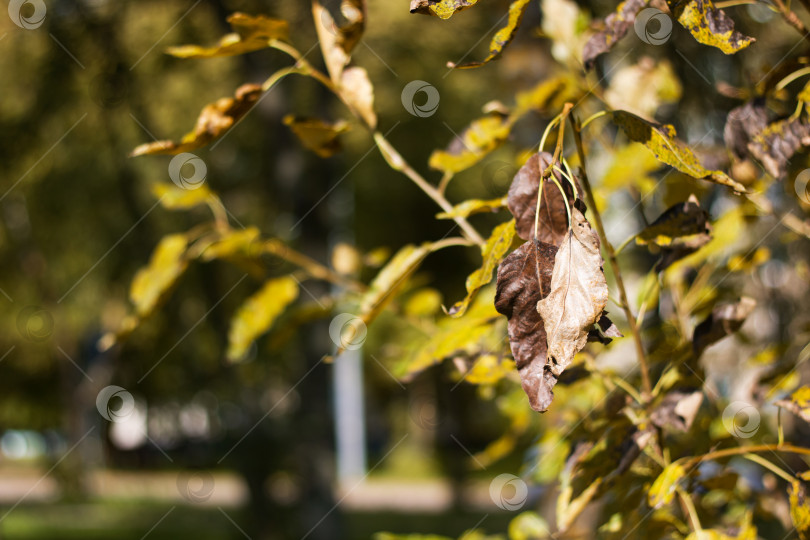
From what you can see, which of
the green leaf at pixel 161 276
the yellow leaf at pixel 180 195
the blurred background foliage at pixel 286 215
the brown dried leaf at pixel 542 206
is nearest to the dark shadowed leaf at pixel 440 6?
the brown dried leaf at pixel 542 206

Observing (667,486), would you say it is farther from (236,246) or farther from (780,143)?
(236,246)

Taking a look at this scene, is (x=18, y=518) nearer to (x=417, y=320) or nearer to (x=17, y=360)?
(x=17, y=360)

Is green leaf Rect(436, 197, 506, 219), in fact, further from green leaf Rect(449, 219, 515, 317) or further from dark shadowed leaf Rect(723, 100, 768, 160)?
dark shadowed leaf Rect(723, 100, 768, 160)

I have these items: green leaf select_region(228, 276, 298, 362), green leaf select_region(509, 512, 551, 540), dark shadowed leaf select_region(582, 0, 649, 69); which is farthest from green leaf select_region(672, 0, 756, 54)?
green leaf select_region(228, 276, 298, 362)

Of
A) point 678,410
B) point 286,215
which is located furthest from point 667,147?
point 286,215

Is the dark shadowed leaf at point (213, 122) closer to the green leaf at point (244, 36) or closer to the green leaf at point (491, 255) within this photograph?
the green leaf at point (244, 36)
